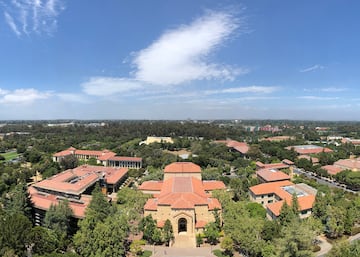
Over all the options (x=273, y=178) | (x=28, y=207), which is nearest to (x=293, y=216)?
(x=273, y=178)

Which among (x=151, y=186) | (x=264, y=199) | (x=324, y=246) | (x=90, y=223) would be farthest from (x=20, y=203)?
(x=324, y=246)

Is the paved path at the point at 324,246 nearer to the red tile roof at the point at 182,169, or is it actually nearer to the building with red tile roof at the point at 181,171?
the building with red tile roof at the point at 181,171

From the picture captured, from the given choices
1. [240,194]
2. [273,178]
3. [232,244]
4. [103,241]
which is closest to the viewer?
[103,241]

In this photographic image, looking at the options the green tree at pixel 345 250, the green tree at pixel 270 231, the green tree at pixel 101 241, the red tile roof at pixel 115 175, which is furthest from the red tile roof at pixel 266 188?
the red tile roof at pixel 115 175

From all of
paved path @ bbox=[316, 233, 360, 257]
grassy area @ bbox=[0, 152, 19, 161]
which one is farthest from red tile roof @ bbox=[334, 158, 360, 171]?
grassy area @ bbox=[0, 152, 19, 161]

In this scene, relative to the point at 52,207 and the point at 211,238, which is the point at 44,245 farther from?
the point at 211,238

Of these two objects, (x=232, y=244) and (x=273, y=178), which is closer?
(x=232, y=244)
